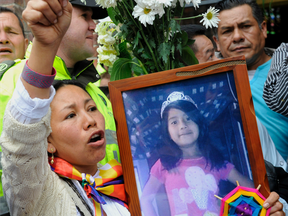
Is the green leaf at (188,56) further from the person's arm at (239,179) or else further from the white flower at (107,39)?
the person's arm at (239,179)

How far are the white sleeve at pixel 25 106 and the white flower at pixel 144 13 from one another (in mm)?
592

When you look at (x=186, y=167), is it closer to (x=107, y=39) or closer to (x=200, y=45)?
(x=107, y=39)

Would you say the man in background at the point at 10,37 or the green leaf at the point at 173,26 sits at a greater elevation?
the man in background at the point at 10,37

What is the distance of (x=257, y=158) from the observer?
132cm

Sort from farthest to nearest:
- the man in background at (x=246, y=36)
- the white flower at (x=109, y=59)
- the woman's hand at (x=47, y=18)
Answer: the man in background at (x=246, y=36) < the white flower at (x=109, y=59) < the woman's hand at (x=47, y=18)

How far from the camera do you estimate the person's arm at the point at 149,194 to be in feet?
4.50

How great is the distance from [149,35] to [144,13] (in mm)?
123

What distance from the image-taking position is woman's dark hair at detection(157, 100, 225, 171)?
1353mm

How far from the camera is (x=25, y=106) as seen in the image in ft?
3.34

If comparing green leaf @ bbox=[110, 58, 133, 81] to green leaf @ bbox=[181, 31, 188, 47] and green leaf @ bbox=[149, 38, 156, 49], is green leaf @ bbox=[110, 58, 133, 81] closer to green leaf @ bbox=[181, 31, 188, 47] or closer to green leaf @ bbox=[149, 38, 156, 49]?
green leaf @ bbox=[149, 38, 156, 49]

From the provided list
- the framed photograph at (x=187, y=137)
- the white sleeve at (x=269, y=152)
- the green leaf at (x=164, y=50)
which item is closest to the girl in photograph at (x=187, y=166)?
the framed photograph at (x=187, y=137)

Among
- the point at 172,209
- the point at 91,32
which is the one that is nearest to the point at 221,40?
the point at 91,32

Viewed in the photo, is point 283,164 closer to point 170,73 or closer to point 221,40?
point 170,73

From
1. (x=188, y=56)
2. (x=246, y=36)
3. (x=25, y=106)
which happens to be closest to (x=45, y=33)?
(x=25, y=106)
